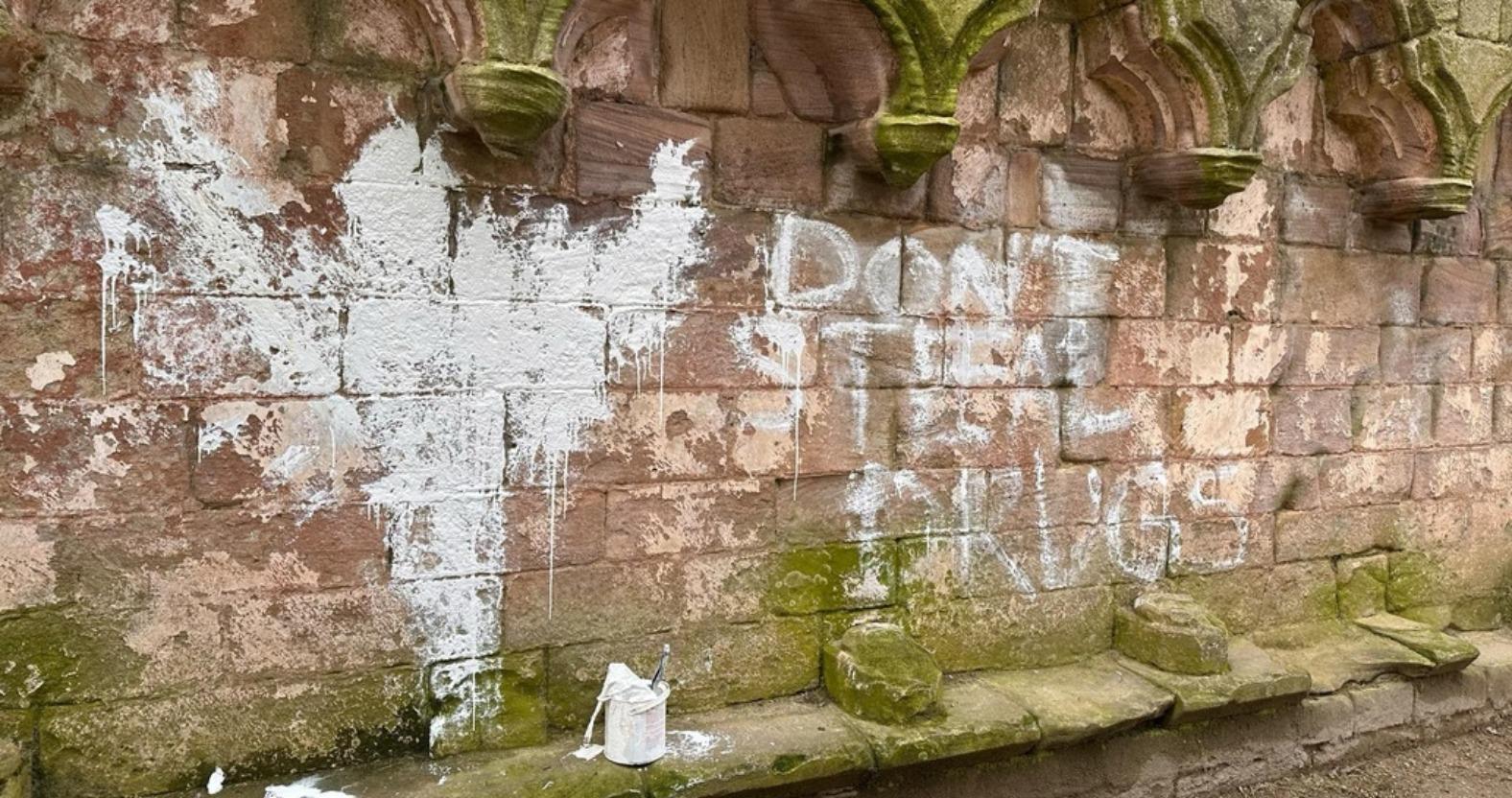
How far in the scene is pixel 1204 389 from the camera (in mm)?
3834

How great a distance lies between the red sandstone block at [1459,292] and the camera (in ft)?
14.2

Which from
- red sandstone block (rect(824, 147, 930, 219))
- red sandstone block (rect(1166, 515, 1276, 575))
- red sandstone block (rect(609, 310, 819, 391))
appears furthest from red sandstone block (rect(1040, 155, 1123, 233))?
red sandstone block (rect(1166, 515, 1276, 575))

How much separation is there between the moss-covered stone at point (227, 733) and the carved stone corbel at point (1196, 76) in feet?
9.87

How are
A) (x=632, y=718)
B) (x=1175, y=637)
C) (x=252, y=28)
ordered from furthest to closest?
(x=1175, y=637)
(x=632, y=718)
(x=252, y=28)

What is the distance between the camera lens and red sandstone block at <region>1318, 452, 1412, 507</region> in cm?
414

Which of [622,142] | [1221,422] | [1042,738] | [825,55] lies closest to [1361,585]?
[1221,422]

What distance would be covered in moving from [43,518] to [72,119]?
3.16ft

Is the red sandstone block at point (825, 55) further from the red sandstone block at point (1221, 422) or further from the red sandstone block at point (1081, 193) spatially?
the red sandstone block at point (1221, 422)

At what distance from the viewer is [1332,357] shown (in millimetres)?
4090

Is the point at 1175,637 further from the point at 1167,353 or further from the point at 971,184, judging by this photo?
the point at 971,184

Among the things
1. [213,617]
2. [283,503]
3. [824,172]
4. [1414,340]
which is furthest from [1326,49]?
[213,617]

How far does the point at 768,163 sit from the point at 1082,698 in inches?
82.5

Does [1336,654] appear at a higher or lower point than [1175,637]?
lower

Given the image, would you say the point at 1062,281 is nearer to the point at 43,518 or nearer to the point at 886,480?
A: the point at 886,480
